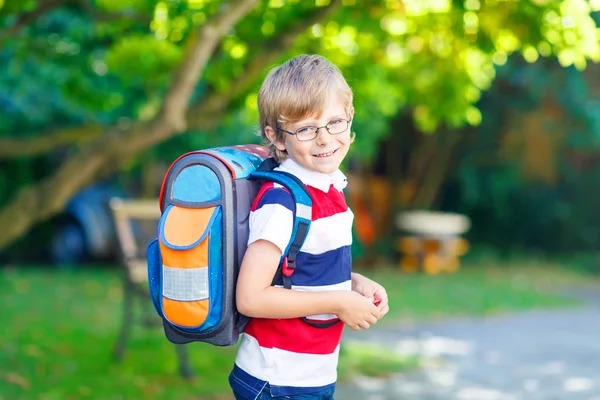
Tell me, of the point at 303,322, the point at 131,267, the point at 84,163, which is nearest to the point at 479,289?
the point at 131,267

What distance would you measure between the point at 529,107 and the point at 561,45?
1014 cm

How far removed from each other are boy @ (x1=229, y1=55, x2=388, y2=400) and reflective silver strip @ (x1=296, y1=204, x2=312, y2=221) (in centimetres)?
2

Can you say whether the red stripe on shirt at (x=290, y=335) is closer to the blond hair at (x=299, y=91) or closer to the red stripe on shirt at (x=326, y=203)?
the red stripe on shirt at (x=326, y=203)

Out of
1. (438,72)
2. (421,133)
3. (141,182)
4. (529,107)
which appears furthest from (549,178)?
(438,72)

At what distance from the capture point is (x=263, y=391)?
7.38ft

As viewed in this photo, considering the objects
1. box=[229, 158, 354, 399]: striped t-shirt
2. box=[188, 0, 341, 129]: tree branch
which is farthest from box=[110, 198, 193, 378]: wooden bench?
box=[229, 158, 354, 399]: striped t-shirt

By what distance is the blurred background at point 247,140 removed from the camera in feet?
17.7

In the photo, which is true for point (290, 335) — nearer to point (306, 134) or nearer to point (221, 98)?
point (306, 134)

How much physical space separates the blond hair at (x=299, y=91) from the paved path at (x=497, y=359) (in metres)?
3.53

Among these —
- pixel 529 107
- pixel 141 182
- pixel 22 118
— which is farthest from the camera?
pixel 529 107

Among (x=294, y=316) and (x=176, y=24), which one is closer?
(x=294, y=316)

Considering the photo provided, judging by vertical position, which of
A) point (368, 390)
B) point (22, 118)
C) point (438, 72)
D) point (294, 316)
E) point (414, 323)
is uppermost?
point (22, 118)

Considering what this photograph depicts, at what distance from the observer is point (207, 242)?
2104mm

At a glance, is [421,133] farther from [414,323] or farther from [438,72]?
[438,72]
